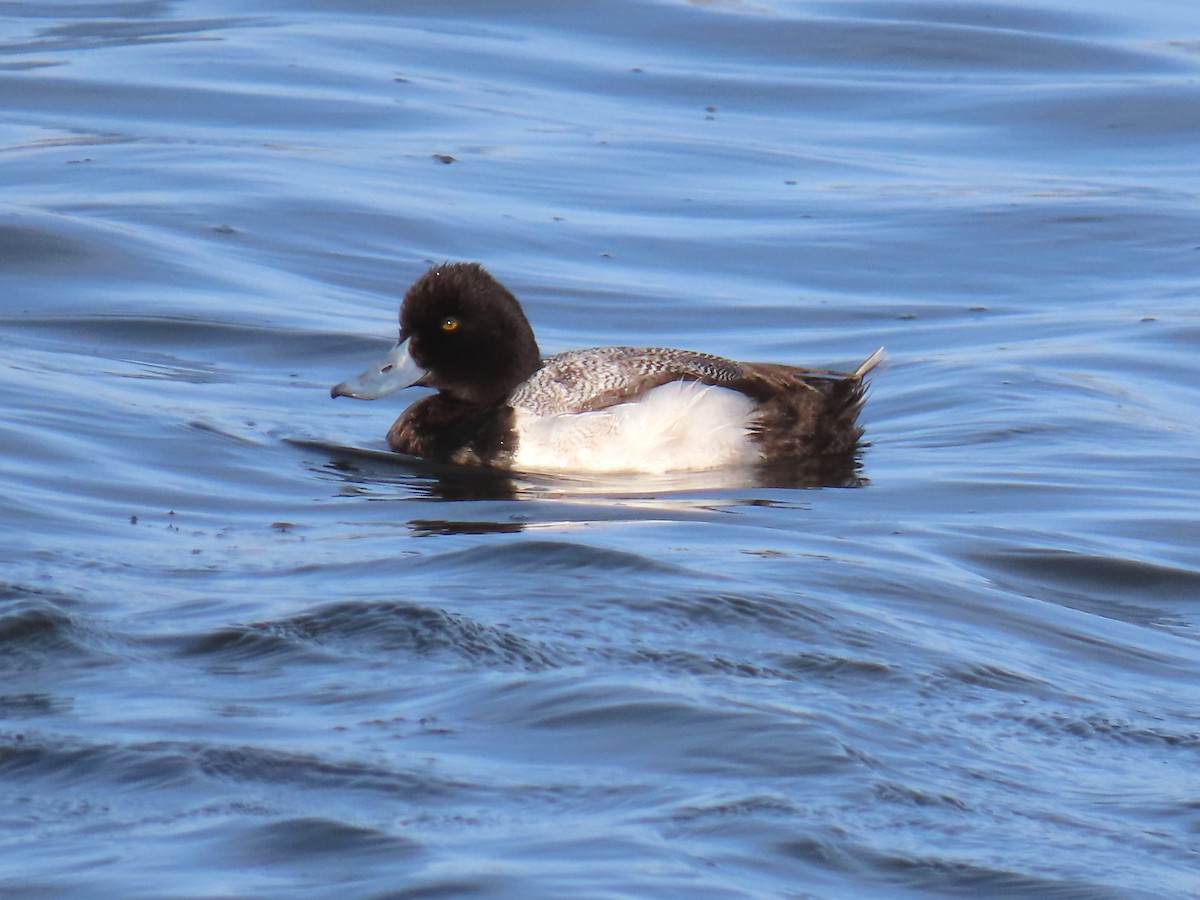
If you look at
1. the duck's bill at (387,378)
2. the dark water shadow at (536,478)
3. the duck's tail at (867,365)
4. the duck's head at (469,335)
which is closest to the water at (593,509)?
the dark water shadow at (536,478)

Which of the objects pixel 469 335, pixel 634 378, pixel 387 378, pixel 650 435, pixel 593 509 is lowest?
pixel 593 509

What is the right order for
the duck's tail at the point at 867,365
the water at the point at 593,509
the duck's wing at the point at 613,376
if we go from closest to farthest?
the water at the point at 593,509 < the duck's wing at the point at 613,376 < the duck's tail at the point at 867,365

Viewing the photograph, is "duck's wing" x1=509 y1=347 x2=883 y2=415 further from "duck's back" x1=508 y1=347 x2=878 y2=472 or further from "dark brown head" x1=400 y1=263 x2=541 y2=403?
"dark brown head" x1=400 y1=263 x2=541 y2=403

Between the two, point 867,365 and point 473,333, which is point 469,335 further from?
point 867,365

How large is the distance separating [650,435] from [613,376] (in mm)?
313

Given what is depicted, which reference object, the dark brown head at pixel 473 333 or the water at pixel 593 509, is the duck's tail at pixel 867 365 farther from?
the dark brown head at pixel 473 333

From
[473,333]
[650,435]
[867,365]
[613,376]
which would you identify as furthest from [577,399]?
[867,365]

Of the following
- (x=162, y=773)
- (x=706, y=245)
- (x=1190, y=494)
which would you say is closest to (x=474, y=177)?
(x=706, y=245)

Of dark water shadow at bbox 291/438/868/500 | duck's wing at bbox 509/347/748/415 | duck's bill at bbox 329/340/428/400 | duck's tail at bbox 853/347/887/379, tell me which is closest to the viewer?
dark water shadow at bbox 291/438/868/500

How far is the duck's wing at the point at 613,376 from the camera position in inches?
352

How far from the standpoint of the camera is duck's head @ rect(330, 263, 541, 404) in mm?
9438

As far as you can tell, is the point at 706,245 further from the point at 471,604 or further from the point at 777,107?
the point at 471,604

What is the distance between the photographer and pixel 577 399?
8.99m

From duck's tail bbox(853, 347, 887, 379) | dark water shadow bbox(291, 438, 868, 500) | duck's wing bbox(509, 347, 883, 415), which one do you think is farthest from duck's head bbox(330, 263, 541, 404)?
duck's tail bbox(853, 347, 887, 379)
